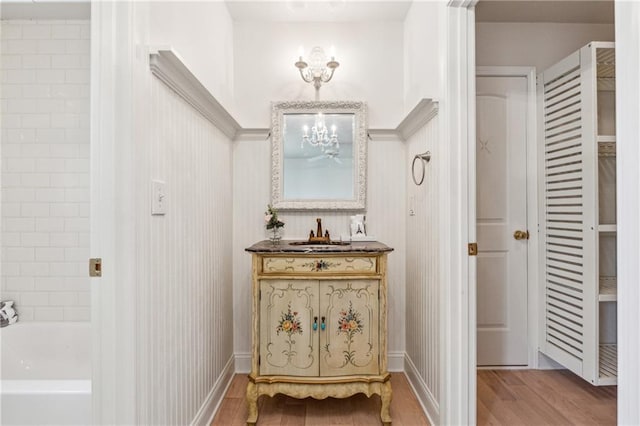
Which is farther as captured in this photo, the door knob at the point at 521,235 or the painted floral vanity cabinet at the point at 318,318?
the door knob at the point at 521,235

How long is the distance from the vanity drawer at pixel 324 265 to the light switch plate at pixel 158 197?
2.39ft

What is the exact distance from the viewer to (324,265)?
1938 millimetres

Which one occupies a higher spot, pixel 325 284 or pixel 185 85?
pixel 185 85

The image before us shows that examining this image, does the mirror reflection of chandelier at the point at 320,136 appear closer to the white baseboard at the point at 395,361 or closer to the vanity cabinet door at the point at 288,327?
the vanity cabinet door at the point at 288,327

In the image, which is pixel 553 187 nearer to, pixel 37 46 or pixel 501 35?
pixel 501 35

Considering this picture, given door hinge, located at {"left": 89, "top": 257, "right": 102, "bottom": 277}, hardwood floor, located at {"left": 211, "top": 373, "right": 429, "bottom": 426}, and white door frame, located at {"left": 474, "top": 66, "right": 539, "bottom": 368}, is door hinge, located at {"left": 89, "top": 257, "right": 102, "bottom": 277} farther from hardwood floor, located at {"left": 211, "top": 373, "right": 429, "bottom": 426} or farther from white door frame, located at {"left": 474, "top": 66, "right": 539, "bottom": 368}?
white door frame, located at {"left": 474, "top": 66, "right": 539, "bottom": 368}

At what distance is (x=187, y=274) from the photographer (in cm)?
166

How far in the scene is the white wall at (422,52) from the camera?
1844 millimetres

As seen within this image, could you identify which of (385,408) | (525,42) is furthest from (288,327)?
(525,42)

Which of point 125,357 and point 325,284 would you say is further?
point 325,284

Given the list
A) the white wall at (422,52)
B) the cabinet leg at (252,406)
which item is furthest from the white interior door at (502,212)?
the cabinet leg at (252,406)
